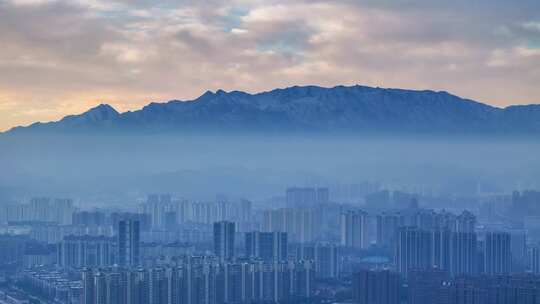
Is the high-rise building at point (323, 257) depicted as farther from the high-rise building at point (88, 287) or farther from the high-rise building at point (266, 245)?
the high-rise building at point (88, 287)

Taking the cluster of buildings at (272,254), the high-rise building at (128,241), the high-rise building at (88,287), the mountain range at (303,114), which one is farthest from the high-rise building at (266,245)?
the mountain range at (303,114)

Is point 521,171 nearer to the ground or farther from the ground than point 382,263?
farther from the ground

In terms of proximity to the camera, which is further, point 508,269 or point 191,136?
point 191,136

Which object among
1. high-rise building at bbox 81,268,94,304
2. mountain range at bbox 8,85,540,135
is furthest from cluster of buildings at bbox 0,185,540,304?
mountain range at bbox 8,85,540,135

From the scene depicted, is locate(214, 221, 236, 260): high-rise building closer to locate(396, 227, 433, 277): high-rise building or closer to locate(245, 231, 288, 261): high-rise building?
locate(245, 231, 288, 261): high-rise building

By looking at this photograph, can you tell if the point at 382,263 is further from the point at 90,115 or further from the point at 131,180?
the point at 90,115

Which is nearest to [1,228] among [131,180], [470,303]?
[131,180]

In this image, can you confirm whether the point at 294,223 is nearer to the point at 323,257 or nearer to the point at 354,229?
the point at 354,229
